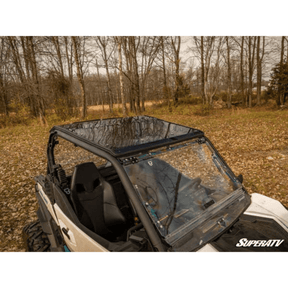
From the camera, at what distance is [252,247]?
4.60 ft

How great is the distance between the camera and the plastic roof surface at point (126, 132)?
1440 mm

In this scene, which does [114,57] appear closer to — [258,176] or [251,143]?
[251,143]

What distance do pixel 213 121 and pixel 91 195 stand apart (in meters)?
5.60

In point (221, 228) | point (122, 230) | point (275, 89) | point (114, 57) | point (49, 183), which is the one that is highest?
point (114, 57)

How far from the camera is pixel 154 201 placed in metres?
1.31

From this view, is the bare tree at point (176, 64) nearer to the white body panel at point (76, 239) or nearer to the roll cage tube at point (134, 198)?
the roll cage tube at point (134, 198)

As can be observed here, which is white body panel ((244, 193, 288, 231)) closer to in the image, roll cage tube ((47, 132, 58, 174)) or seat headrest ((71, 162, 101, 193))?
seat headrest ((71, 162, 101, 193))

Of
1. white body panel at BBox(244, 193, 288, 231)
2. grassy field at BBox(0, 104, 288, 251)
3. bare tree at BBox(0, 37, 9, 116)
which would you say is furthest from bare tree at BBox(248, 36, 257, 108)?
bare tree at BBox(0, 37, 9, 116)

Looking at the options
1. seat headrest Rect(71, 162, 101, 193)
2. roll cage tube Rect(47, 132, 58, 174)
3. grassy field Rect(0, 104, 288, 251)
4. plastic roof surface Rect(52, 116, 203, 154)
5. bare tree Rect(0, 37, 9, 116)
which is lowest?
grassy field Rect(0, 104, 288, 251)

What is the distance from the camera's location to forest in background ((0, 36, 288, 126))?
319 cm

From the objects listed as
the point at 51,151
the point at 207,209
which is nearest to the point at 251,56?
the point at 207,209

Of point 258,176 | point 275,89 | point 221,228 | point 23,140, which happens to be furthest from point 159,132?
point 23,140

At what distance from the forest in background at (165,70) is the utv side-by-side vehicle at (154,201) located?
1907mm
